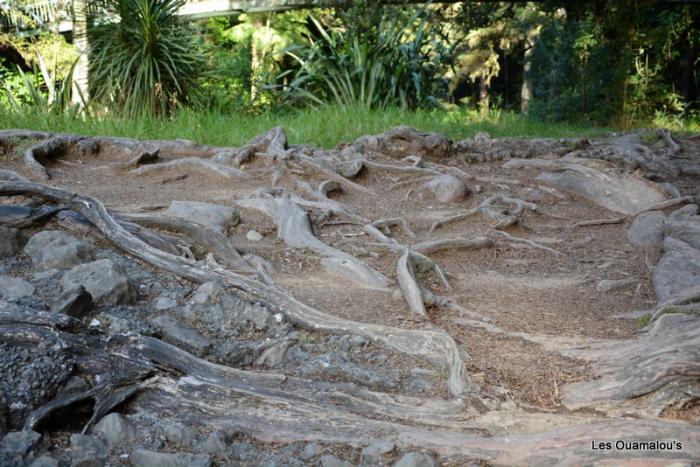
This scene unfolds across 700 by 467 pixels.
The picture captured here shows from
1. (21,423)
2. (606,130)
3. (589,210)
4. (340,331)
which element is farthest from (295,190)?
(606,130)

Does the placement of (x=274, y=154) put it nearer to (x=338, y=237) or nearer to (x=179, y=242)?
(x=338, y=237)

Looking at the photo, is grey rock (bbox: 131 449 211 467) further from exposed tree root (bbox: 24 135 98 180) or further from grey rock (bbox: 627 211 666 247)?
exposed tree root (bbox: 24 135 98 180)

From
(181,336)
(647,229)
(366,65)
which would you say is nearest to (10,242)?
(181,336)

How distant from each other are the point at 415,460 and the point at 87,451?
1176 mm

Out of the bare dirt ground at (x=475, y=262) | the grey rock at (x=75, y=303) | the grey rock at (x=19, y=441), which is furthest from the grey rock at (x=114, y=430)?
the grey rock at (x=75, y=303)

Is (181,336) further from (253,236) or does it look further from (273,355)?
(253,236)

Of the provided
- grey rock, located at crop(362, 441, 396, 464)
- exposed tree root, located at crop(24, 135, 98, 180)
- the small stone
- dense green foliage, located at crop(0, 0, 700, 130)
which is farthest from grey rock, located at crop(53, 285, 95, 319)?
dense green foliage, located at crop(0, 0, 700, 130)

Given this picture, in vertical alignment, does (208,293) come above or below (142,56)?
below

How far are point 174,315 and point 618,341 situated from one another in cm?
214

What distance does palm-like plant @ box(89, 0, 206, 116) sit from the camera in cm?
1006

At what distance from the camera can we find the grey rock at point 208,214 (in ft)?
17.8

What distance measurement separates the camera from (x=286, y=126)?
9547mm

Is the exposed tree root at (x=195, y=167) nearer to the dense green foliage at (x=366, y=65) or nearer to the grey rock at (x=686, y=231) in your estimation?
the grey rock at (x=686, y=231)

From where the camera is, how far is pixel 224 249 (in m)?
4.78
